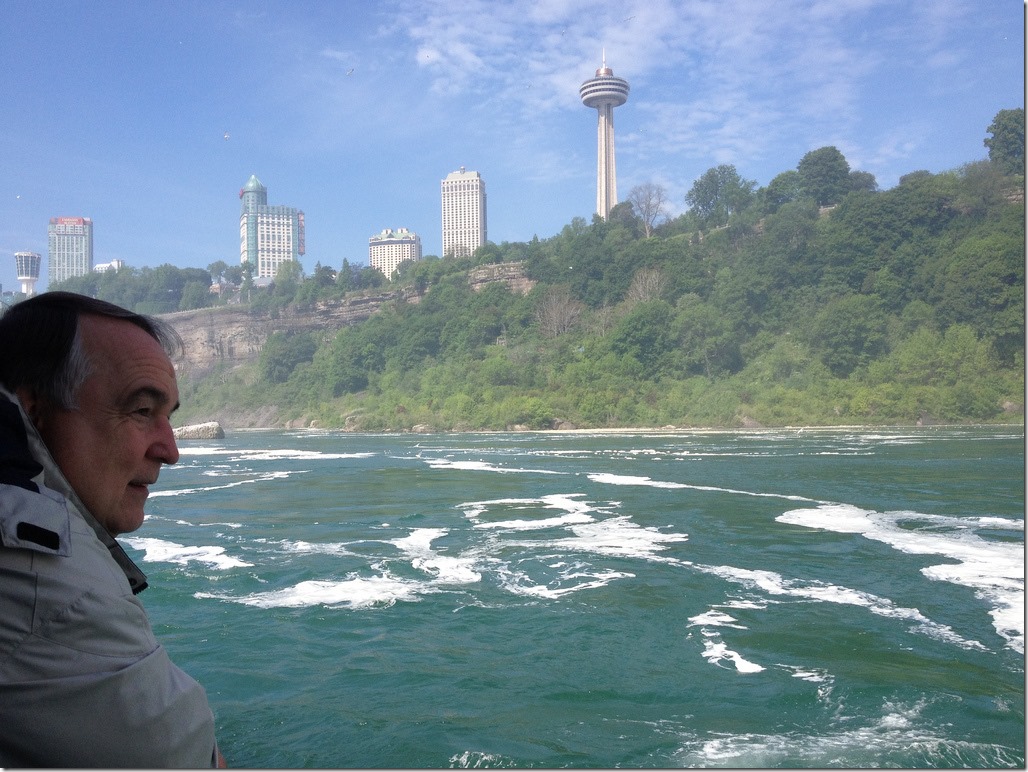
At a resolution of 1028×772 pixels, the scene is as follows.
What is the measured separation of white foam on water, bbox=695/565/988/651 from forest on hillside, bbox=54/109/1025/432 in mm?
32784

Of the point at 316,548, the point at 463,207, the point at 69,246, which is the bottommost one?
the point at 316,548

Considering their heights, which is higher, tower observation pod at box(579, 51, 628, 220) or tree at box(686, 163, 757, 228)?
tower observation pod at box(579, 51, 628, 220)

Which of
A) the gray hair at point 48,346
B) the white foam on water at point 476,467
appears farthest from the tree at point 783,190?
the gray hair at point 48,346

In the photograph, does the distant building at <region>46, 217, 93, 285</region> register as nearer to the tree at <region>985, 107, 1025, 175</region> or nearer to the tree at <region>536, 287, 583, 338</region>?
the tree at <region>536, 287, 583, 338</region>

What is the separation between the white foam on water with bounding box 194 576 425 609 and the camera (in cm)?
604

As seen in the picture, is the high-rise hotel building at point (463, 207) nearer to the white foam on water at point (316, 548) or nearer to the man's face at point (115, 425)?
the white foam on water at point (316, 548)

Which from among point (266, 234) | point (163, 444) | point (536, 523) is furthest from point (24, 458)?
point (266, 234)

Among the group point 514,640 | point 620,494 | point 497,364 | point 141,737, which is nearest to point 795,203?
point 497,364

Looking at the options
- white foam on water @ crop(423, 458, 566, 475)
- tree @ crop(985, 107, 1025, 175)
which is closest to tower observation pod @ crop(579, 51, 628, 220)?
tree @ crop(985, 107, 1025, 175)

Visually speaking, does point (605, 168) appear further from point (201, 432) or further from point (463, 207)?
point (201, 432)

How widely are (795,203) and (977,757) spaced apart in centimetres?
6207

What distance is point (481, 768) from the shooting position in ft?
10.5

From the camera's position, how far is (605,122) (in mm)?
109062

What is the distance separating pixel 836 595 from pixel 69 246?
55.3 ft
